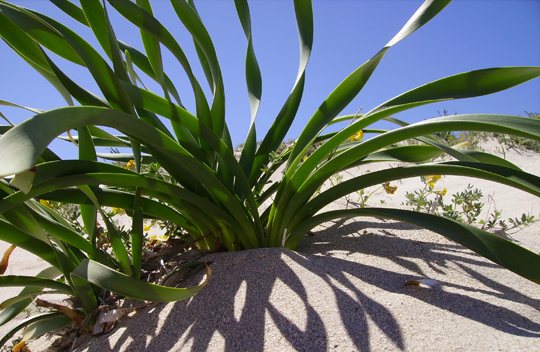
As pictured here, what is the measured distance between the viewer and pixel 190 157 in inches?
47.0

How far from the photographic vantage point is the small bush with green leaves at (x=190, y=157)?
110cm

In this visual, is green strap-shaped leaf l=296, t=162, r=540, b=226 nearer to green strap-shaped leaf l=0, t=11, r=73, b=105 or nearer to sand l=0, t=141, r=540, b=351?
sand l=0, t=141, r=540, b=351

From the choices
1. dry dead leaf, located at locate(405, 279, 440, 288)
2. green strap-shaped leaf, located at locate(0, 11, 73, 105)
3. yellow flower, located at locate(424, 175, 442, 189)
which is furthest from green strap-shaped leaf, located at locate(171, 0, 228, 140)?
yellow flower, located at locate(424, 175, 442, 189)

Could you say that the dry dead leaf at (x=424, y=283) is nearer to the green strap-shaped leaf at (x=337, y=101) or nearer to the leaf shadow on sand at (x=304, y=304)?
the leaf shadow on sand at (x=304, y=304)

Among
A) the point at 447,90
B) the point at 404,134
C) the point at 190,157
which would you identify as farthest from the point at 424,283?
the point at 190,157

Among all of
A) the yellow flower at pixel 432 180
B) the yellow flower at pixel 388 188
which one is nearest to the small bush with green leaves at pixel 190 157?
the yellow flower at pixel 388 188

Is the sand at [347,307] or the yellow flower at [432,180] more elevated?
Answer: the yellow flower at [432,180]

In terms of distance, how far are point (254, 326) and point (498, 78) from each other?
3.32ft

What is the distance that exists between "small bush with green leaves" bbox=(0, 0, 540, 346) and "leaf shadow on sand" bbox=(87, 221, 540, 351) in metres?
0.15

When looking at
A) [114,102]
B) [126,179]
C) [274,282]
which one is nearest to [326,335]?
[274,282]

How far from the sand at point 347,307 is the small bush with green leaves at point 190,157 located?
0.15m

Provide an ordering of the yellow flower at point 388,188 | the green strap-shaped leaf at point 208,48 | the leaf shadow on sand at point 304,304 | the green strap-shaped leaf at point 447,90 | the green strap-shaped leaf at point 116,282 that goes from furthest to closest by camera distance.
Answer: the yellow flower at point 388,188
the green strap-shaped leaf at point 208,48
the green strap-shaped leaf at point 447,90
the leaf shadow on sand at point 304,304
the green strap-shaped leaf at point 116,282

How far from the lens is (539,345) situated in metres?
0.93

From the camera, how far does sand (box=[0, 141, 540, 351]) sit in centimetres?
99
